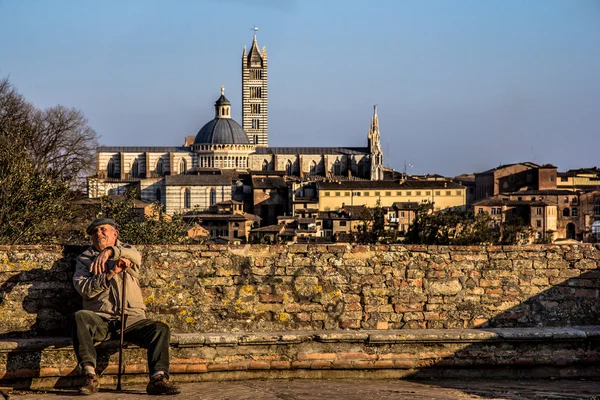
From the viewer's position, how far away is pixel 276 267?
9453 mm

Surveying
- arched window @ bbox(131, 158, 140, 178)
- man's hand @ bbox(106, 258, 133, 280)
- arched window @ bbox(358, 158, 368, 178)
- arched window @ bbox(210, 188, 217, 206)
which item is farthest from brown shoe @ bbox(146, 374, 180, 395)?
arched window @ bbox(131, 158, 140, 178)

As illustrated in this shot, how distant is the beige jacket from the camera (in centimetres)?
831

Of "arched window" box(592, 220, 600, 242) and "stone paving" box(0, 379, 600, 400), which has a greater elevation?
"arched window" box(592, 220, 600, 242)

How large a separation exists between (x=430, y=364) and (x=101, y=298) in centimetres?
262

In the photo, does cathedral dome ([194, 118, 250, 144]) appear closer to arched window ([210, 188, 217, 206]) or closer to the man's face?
arched window ([210, 188, 217, 206])

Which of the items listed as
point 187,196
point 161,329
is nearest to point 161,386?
point 161,329

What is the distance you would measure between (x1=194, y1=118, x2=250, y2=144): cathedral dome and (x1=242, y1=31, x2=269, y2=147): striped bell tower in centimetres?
1108

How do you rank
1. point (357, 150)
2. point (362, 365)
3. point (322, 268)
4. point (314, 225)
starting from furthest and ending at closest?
point (357, 150), point (314, 225), point (322, 268), point (362, 365)

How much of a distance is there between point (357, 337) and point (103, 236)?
2087 mm

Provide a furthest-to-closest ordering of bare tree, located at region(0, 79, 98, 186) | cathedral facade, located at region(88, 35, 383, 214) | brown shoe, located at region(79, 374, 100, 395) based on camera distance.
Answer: cathedral facade, located at region(88, 35, 383, 214) → bare tree, located at region(0, 79, 98, 186) → brown shoe, located at region(79, 374, 100, 395)

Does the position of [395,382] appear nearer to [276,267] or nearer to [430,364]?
[430,364]

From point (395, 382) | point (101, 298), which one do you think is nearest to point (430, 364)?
point (395, 382)

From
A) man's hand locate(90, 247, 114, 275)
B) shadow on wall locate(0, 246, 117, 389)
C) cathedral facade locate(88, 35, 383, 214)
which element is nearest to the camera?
man's hand locate(90, 247, 114, 275)

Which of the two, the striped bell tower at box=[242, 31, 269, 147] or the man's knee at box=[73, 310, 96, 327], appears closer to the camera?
the man's knee at box=[73, 310, 96, 327]
